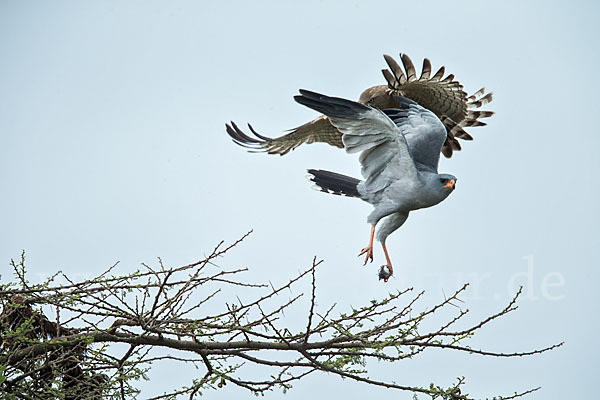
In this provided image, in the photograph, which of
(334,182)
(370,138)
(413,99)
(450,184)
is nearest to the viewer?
(450,184)

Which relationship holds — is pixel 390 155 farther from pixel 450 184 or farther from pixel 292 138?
pixel 292 138

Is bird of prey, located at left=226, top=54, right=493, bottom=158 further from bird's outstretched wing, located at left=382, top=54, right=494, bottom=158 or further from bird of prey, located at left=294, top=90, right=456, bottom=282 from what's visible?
bird of prey, located at left=294, top=90, right=456, bottom=282

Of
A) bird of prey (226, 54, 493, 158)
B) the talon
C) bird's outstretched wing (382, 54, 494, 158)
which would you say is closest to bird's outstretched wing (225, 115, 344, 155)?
bird of prey (226, 54, 493, 158)

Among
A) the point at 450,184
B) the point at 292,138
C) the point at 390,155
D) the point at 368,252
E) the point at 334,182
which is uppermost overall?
the point at 292,138

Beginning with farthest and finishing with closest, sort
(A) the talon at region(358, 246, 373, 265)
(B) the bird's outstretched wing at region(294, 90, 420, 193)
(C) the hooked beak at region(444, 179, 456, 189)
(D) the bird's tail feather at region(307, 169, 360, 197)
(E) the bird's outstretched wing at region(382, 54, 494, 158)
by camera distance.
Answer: (E) the bird's outstretched wing at region(382, 54, 494, 158), (D) the bird's tail feather at region(307, 169, 360, 197), (A) the talon at region(358, 246, 373, 265), (C) the hooked beak at region(444, 179, 456, 189), (B) the bird's outstretched wing at region(294, 90, 420, 193)

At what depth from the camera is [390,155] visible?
495cm

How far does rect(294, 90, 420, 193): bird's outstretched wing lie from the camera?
464 cm

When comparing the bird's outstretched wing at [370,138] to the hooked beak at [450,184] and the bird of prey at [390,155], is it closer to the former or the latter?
the bird of prey at [390,155]

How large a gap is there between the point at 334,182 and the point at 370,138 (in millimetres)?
713

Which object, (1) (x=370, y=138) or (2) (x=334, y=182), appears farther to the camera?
(2) (x=334, y=182)

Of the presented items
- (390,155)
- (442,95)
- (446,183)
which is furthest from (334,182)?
(442,95)

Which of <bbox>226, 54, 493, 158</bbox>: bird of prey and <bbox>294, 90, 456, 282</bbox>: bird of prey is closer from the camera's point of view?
<bbox>294, 90, 456, 282</bbox>: bird of prey

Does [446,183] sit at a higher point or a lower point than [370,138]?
lower

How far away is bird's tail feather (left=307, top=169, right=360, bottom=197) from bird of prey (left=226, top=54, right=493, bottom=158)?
2.14 ft
